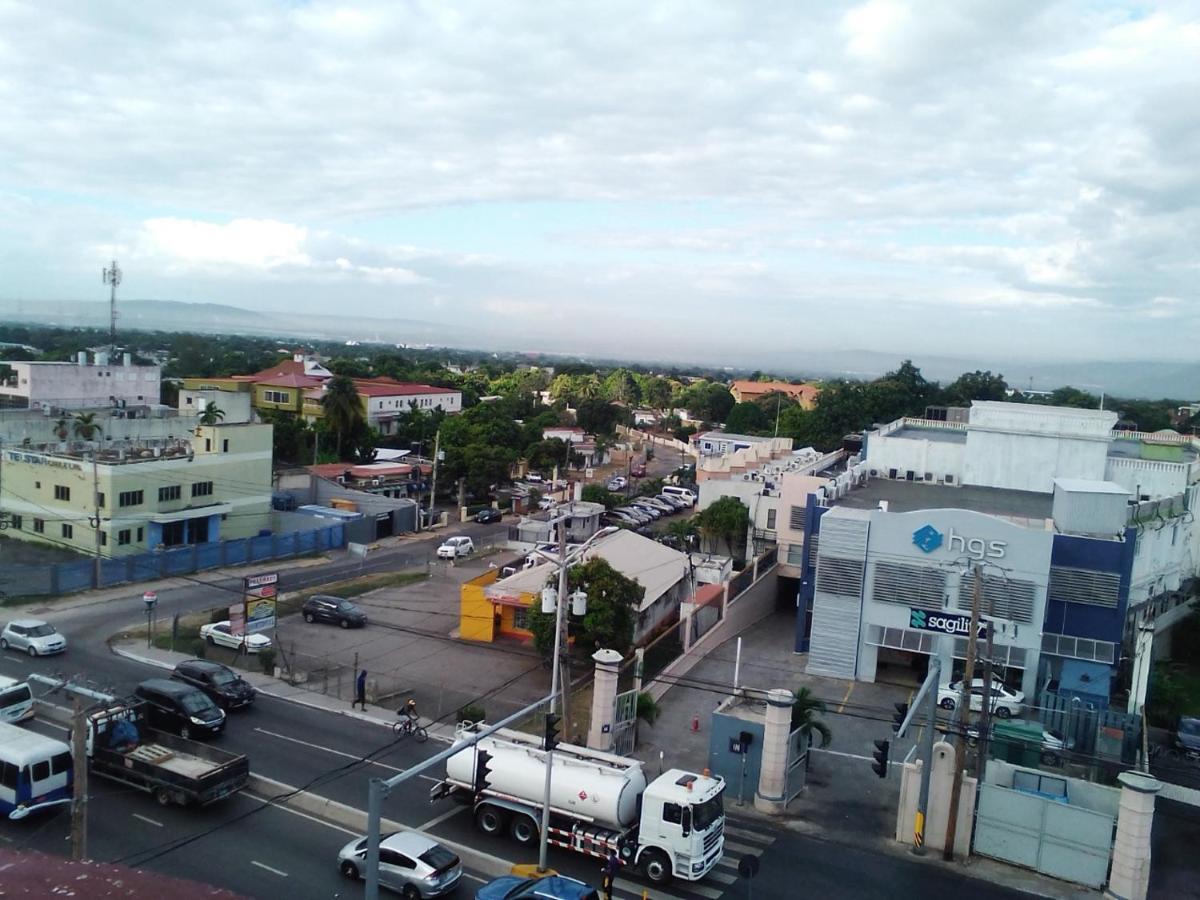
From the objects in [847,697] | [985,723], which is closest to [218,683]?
[847,697]

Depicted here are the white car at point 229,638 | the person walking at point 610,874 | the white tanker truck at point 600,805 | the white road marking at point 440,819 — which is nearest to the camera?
the person walking at point 610,874

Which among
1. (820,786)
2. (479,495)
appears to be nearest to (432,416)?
(479,495)

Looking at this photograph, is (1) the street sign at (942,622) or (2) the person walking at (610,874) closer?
(2) the person walking at (610,874)

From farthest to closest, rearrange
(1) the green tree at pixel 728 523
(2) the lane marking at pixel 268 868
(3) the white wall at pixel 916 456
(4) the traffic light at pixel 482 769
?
(1) the green tree at pixel 728 523 → (3) the white wall at pixel 916 456 → (4) the traffic light at pixel 482 769 → (2) the lane marking at pixel 268 868

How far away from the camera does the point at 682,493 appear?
69.9m

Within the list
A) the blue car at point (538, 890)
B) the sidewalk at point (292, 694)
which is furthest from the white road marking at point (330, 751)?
the blue car at point (538, 890)

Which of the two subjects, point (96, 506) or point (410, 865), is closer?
point (410, 865)

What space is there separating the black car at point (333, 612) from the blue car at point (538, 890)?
68.2 ft

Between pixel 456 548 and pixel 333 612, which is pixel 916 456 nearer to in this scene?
pixel 456 548

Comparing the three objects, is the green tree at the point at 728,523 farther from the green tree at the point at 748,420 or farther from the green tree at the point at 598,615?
the green tree at the point at 748,420

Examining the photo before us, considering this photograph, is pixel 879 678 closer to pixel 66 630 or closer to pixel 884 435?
pixel 884 435

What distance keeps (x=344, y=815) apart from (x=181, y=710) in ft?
19.9

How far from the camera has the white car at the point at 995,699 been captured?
1049 inches

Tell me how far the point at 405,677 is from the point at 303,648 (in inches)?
177
